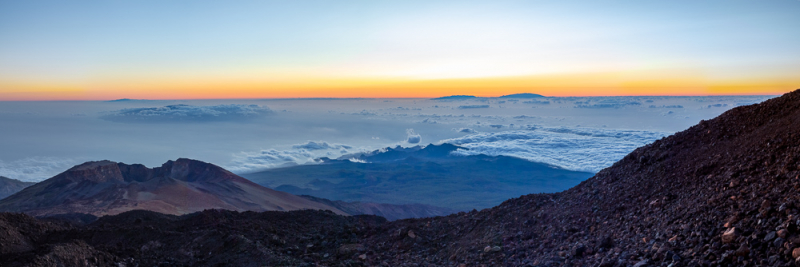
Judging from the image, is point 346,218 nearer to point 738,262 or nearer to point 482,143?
point 738,262

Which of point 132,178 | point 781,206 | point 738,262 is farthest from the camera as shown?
point 132,178

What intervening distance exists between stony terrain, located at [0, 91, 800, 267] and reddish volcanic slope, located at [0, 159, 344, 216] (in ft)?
79.6

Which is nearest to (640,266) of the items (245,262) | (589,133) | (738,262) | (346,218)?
(738,262)

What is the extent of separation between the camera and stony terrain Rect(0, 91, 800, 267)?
5.12 metres

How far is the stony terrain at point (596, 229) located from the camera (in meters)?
5.12

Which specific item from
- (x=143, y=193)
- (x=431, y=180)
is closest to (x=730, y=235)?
(x=143, y=193)

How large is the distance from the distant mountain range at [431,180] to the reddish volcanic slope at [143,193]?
104 feet

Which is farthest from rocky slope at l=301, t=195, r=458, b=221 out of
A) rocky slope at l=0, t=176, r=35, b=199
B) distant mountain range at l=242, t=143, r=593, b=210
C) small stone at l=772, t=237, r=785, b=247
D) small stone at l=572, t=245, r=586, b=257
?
small stone at l=772, t=237, r=785, b=247

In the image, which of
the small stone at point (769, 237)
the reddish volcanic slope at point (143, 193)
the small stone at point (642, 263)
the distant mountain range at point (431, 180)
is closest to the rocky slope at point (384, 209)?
the reddish volcanic slope at point (143, 193)

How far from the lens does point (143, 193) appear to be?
123 ft

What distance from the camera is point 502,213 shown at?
31.7 feet

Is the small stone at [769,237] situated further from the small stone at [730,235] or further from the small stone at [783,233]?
the small stone at [730,235]

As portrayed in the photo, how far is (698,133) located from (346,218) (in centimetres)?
893

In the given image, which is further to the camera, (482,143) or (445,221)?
(482,143)
